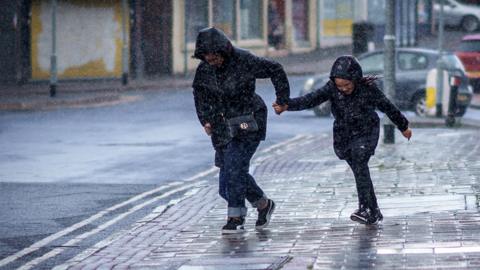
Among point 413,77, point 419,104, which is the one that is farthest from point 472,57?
point 419,104

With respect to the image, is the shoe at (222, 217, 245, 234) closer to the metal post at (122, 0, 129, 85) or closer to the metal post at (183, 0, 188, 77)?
the metal post at (122, 0, 129, 85)

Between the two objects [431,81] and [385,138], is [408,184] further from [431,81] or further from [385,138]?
[431,81]

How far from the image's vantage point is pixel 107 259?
31.7ft

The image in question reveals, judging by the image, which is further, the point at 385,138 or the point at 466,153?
the point at 385,138

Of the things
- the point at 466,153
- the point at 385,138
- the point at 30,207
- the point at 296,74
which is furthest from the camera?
the point at 296,74

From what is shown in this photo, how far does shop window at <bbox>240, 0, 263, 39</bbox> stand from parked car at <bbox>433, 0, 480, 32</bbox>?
30.1ft

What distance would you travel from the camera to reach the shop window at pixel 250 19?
47.8 m

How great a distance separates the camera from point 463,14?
54312 mm

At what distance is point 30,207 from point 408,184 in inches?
150

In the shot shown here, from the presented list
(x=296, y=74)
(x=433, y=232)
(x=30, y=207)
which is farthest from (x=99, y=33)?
(x=433, y=232)

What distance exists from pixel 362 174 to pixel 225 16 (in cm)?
3626

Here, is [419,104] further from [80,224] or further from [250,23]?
[250,23]

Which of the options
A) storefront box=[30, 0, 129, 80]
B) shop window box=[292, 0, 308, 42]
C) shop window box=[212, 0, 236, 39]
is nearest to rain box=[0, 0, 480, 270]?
storefront box=[30, 0, 129, 80]

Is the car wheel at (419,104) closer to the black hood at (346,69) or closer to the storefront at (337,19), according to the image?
the black hood at (346,69)
